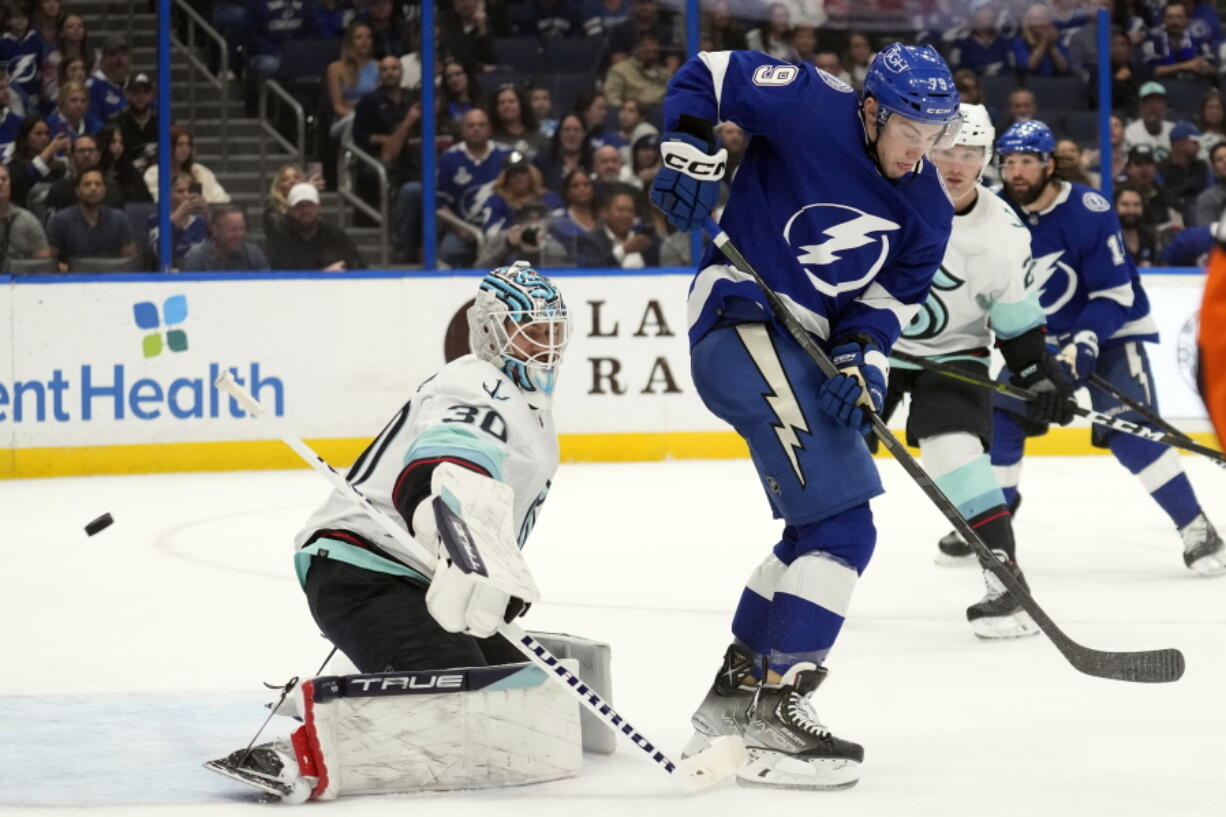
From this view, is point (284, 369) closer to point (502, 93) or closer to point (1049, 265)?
point (502, 93)

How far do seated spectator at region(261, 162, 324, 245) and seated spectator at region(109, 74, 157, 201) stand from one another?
48cm

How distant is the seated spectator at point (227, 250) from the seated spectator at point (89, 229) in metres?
0.26

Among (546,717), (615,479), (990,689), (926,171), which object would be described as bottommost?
(615,479)

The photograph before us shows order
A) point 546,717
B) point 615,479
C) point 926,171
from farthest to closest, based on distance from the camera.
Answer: point 615,479 → point 926,171 → point 546,717

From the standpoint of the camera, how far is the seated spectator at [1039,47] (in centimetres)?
841

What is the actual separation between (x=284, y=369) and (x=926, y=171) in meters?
4.86

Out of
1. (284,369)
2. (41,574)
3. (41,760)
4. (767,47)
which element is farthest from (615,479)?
(41,760)

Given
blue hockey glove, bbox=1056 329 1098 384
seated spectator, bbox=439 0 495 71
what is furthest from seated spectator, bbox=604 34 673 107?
blue hockey glove, bbox=1056 329 1098 384

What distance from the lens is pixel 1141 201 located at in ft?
27.6

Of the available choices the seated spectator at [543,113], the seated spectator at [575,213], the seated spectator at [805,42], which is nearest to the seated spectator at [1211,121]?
the seated spectator at [805,42]

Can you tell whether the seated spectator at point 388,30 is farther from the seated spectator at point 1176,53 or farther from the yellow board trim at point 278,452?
the seated spectator at point 1176,53

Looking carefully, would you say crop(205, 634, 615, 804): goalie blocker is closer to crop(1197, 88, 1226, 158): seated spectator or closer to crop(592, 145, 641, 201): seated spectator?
crop(592, 145, 641, 201): seated spectator

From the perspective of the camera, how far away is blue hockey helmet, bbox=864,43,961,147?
3018 millimetres

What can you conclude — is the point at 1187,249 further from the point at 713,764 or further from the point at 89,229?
the point at 713,764
